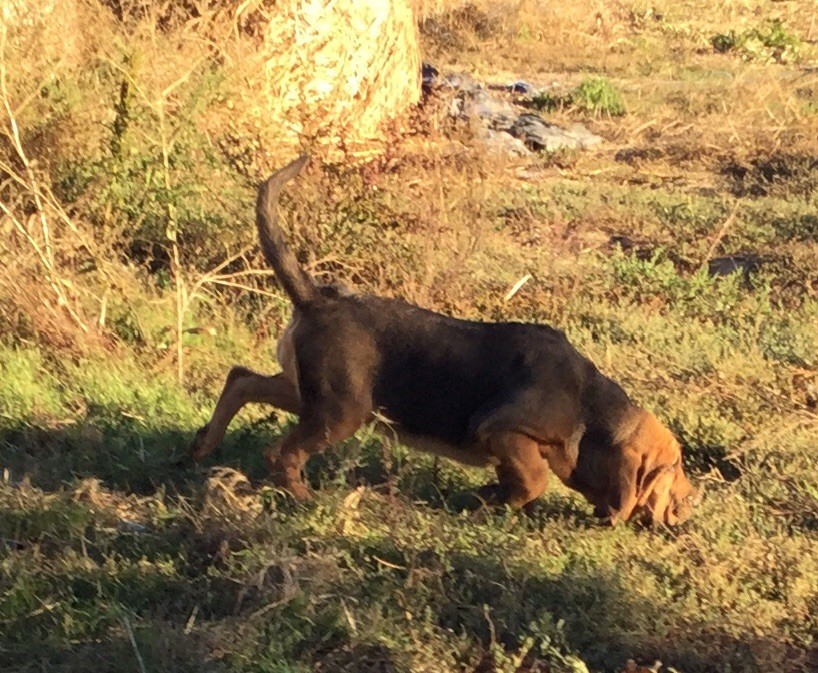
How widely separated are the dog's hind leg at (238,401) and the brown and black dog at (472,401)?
0.14 metres

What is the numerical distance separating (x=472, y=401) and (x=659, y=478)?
823 mm

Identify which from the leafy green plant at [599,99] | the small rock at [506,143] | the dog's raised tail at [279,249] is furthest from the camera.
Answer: the leafy green plant at [599,99]

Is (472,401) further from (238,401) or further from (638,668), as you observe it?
(638,668)

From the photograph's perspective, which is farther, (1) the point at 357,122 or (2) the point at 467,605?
(1) the point at 357,122

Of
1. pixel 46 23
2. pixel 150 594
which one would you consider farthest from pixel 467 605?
pixel 46 23

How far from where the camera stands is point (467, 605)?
14.7 feet

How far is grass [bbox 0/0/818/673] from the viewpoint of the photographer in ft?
14.1

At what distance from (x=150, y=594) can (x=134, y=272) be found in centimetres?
387

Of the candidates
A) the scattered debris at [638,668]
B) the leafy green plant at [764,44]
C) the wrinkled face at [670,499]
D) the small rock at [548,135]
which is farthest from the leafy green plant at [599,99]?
the scattered debris at [638,668]

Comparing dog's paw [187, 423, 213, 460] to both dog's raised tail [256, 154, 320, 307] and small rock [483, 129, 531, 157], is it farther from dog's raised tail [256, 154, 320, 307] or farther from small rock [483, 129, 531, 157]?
small rock [483, 129, 531, 157]

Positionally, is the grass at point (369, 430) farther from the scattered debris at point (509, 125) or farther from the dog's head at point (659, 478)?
the scattered debris at point (509, 125)

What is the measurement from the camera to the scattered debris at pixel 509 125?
45.6 feet

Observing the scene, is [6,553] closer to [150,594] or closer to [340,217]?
[150,594]

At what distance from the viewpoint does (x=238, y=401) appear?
5.75 m
